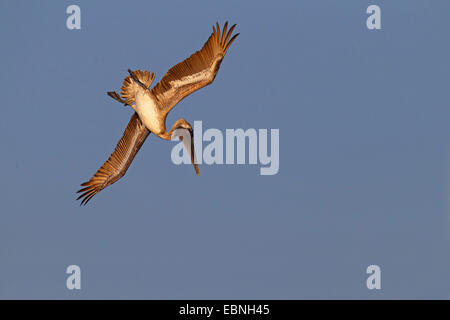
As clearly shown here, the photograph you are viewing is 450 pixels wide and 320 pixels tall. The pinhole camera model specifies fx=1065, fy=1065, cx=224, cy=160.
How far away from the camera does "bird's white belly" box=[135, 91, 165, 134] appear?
17.8 m

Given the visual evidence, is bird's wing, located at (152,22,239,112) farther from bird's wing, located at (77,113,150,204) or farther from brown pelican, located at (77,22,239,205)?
bird's wing, located at (77,113,150,204)

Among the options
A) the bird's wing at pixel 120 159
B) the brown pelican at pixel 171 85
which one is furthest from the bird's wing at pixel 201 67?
the bird's wing at pixel 120 159

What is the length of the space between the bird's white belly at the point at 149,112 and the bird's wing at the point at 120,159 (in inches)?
18.2

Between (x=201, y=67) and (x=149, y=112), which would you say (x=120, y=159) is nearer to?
(x=149, y=112)

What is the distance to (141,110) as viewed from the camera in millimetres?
17969

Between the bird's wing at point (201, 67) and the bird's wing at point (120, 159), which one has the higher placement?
the bird's wing at point (201, 67)

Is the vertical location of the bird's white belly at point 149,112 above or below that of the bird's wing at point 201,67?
below

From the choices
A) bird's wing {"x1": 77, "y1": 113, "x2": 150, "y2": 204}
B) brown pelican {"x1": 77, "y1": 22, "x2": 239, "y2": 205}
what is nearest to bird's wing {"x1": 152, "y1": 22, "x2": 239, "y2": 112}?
Answer: brown pelican {"x1": 77, "y1": 22, "x2": 239, "y2": 205}

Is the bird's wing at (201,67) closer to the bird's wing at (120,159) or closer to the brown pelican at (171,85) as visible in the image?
the brown pelican at (171,85)

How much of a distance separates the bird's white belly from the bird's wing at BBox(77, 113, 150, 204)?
1.51 ft

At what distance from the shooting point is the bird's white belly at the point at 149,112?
17.8 meters

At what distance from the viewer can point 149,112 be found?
17906 mm

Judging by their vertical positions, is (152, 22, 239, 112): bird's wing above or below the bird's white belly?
above
